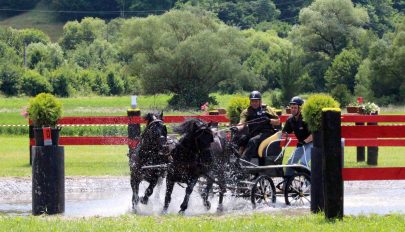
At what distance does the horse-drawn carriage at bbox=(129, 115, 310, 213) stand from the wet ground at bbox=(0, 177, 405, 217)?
264 millimetres

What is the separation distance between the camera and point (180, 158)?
1354cm

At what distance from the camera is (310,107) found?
41.4 feet

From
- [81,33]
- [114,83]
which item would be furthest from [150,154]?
[81,33]

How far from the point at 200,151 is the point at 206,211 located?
94cm

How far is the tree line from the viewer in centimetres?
7081

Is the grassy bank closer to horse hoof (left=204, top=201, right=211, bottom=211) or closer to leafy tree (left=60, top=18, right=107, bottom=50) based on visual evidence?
horse hoof (left=204, top=201, right=211, bottom=211)

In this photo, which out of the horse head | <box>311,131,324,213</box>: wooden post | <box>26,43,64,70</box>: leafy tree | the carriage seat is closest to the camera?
<box>311,131,324,213</box>: wooden post

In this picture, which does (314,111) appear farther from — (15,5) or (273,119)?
(15,5)

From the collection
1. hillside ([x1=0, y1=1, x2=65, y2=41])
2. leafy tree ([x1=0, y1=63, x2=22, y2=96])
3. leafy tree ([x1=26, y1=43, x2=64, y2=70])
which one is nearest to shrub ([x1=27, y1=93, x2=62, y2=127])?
leafy tree ([x1=0, y1=63, x2=22, y2=96])

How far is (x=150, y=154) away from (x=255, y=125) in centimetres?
229

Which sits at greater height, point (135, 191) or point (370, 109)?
point (370, 109)

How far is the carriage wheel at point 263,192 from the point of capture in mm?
14180

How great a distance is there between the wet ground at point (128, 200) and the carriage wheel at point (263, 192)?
146 millimetres

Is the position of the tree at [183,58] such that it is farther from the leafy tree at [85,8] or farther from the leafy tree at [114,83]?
the leafy tree at [85,8]
